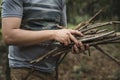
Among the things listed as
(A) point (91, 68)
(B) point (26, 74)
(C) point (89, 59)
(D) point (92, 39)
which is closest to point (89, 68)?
(A) point (91, 68)

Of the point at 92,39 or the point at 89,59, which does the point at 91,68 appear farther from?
the point at 92,39

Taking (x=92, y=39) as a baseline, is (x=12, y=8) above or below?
above

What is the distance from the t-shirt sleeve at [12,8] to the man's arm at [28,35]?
31mm

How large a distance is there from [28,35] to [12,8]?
24 cm

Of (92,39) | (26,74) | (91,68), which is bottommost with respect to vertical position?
(91,68)

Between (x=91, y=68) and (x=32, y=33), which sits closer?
(x=32, y=33)

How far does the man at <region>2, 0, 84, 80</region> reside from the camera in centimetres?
318

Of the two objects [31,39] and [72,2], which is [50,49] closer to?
[31,39]

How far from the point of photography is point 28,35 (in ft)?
10.5

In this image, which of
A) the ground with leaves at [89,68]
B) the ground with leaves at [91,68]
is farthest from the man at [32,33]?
the ground with leaves at [91,68]

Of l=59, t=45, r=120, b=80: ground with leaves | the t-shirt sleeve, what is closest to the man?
the t-shirt sleeve

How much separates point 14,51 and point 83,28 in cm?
59

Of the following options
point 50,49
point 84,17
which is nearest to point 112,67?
point 84,17

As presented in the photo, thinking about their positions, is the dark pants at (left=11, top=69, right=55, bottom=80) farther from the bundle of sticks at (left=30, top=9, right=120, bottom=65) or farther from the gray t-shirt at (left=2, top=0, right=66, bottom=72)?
the bundle of sticks at (left=30, top=9, right=120, bottom=65)
